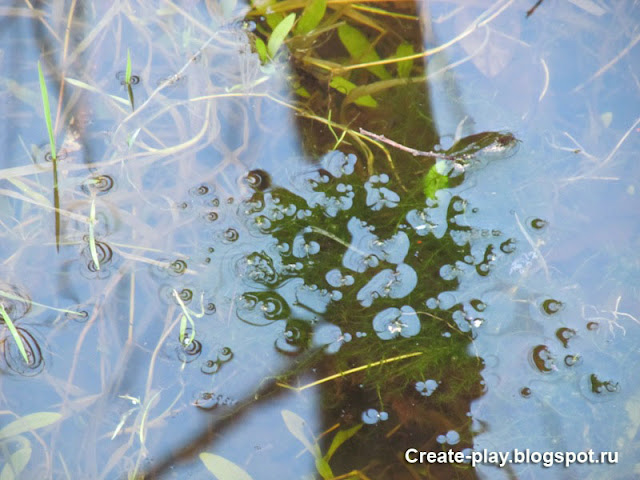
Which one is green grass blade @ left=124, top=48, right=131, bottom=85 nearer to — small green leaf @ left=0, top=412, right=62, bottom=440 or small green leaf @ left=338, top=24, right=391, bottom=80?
small green leaf @ left=338, top=24, right=391, bottom=80

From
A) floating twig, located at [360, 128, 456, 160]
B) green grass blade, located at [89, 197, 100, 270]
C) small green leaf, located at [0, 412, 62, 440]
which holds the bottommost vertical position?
small green leaf, located at [0, 412, 62, 440]

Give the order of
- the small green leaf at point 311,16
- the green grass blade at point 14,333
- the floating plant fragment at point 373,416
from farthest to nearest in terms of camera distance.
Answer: the small green leaf at point 311,16 → the floating plant fragment at point 373,416 → the green grass blade at point 14,333

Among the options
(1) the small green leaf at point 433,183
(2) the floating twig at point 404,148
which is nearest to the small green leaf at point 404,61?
(2) the floating twig at point 404,148

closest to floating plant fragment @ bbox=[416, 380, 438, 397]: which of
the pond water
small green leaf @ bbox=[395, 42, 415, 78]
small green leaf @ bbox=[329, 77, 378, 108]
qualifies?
the pond water

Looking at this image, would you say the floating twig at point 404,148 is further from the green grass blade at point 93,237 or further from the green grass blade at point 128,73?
the green grass blade at point 93,237

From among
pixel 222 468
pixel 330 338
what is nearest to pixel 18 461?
pixel 222 468

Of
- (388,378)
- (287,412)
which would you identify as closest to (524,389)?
(388,378)
